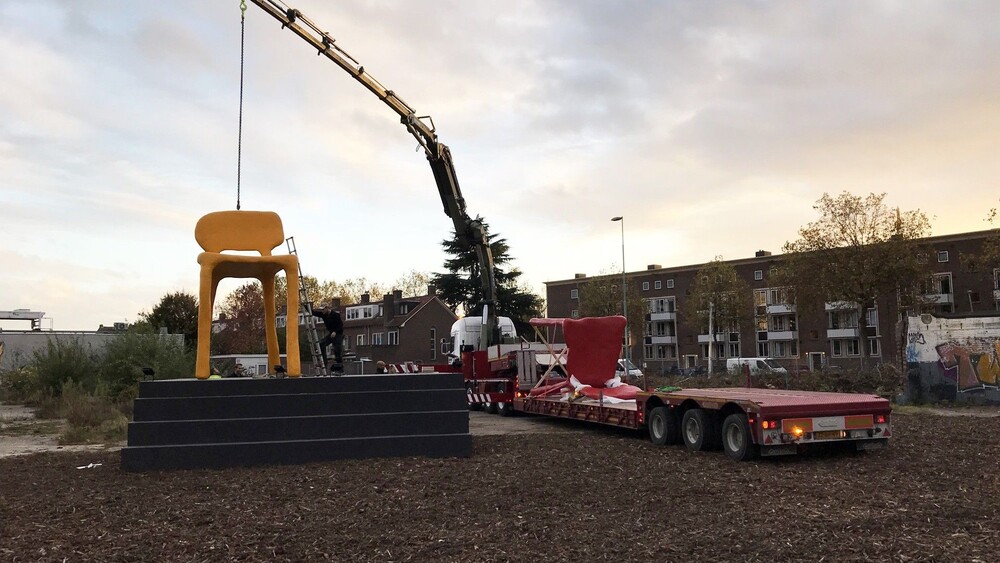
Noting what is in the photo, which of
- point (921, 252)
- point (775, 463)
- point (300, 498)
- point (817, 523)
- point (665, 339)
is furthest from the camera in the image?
point (665, 339)

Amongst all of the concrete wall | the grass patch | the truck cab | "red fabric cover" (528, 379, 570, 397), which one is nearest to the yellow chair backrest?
"red fabric cover" (528, 379, 570, 397)

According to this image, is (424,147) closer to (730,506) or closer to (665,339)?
(730,506)

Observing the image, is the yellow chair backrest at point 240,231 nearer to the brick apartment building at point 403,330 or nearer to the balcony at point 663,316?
the brick apartment building at point 403,330

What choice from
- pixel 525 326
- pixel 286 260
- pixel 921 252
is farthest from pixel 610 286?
pixel 286 260

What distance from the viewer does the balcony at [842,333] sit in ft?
245

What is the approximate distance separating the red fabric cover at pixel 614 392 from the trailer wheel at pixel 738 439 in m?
5.03

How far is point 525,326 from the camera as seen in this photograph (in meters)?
56.5

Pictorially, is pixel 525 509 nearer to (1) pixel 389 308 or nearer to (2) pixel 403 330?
(2) pixel 403 330

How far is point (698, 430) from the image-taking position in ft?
42.2

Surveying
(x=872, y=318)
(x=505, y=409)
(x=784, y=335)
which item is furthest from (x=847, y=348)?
(x=505, y=409)

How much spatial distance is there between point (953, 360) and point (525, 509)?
20.2m

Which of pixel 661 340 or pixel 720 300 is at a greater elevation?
pixel 720 300

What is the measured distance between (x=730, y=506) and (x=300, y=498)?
15.6 feet

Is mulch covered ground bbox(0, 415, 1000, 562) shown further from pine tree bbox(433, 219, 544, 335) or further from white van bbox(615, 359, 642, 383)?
pine tree bbox(433, 219, 544, 335)
